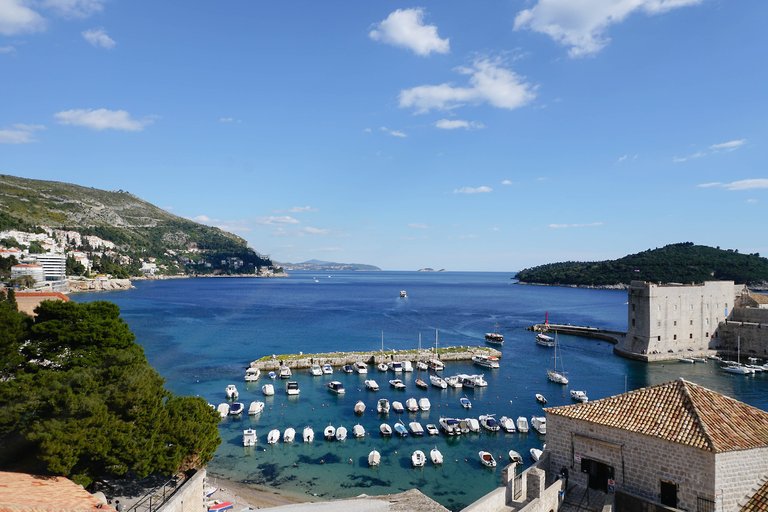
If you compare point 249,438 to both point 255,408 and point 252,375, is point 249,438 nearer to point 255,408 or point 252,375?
→ point 255,408

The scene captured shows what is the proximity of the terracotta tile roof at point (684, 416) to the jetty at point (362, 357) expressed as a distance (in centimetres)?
4040

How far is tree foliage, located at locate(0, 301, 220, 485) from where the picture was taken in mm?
15734

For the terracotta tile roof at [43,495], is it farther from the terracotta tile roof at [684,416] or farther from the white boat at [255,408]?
the white boat at [255,408]

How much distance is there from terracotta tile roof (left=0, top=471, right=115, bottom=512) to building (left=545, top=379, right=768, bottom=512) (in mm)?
14122

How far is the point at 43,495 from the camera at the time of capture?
13.1 metres

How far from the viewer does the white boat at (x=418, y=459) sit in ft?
86.5

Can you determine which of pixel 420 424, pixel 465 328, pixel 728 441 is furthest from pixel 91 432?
pixel 465 328

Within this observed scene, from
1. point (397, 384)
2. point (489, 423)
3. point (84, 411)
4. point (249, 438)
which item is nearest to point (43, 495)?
point (84, 411)

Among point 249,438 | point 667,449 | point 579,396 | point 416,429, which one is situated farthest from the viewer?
point 579,396

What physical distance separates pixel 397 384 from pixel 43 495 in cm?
3292

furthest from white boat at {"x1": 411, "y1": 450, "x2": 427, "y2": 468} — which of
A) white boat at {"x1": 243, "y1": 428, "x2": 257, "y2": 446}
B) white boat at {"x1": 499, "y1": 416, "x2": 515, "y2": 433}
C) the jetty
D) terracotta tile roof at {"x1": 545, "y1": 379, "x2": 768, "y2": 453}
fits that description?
the jetty

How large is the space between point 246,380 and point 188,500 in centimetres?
2979

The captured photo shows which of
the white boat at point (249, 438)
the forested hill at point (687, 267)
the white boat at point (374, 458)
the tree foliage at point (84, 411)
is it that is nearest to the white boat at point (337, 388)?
the white boat at point (249, 438)

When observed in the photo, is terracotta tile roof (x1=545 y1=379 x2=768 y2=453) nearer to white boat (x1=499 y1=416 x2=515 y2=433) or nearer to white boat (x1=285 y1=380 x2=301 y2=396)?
white boat (x1=499 y1=416 x2=515 y2=433)
